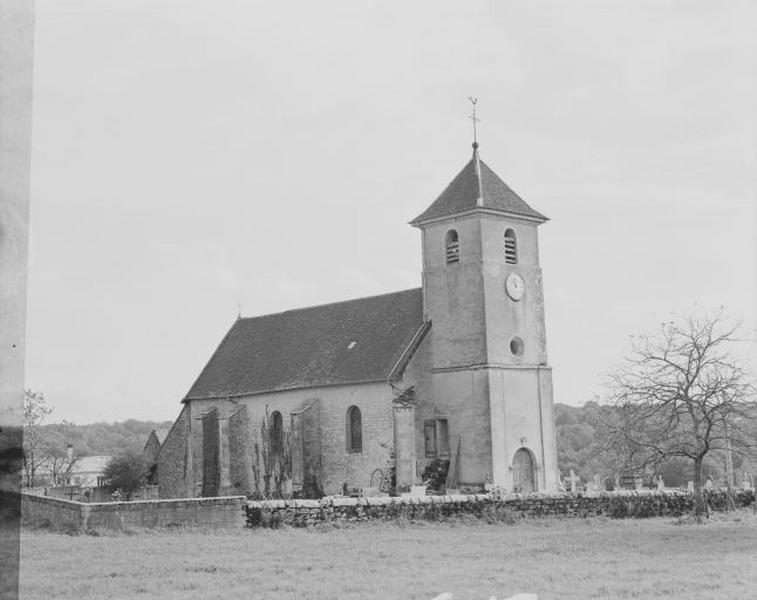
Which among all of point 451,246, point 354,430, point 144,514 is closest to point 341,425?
point 354,430

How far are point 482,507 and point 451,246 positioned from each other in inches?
559

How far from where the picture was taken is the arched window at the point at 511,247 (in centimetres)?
4003

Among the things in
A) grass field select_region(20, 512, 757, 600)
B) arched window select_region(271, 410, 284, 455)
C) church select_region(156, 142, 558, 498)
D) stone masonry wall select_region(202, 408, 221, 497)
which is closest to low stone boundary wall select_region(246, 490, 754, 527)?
grass field select_region(20, 512, 757, 600)

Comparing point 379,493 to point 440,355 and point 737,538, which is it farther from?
point 737,538

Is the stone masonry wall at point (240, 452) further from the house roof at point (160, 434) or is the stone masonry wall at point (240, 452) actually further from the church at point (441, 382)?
the house roof at point (160, 434)

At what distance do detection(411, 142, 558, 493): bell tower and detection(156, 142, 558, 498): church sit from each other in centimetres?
5

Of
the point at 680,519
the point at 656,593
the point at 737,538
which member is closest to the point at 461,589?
the point at 656,593

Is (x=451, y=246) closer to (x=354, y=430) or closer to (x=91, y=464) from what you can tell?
(x=354, y=430)

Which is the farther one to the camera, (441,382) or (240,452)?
(240,452)

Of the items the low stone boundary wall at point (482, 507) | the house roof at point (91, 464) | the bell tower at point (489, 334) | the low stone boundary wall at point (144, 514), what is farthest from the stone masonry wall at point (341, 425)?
the house roof at point (91, 464)

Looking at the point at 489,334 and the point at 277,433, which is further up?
the point at 489,334

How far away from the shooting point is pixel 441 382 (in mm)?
39062

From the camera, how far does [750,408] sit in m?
29.1

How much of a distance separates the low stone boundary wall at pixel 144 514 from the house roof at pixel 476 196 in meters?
18.6
